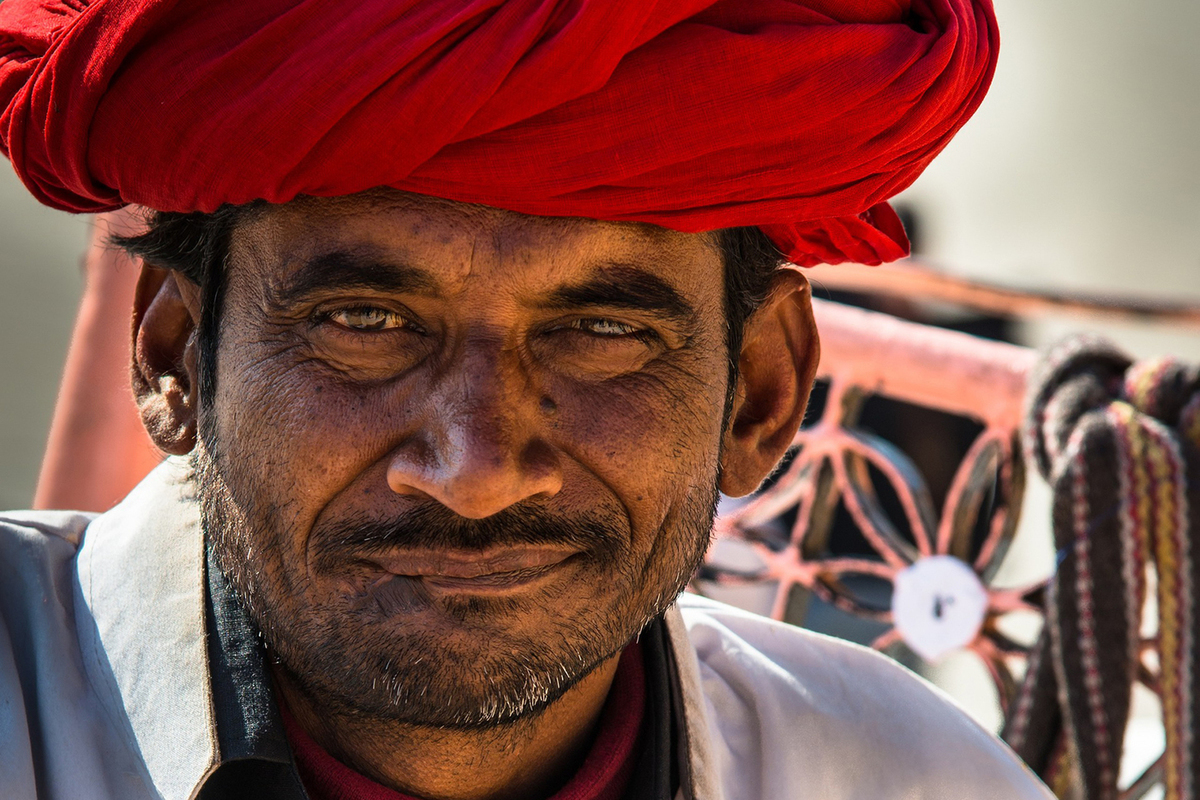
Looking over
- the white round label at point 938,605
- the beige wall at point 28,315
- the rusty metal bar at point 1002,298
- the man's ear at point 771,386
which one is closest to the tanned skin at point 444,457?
the man's ear at point 771,386

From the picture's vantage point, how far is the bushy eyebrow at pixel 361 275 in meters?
1.64

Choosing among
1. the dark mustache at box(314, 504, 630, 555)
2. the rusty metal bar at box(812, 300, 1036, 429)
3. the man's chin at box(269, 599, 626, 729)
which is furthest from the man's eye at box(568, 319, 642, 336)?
the rusty metal bar at box(812, 300, 1036, 429)

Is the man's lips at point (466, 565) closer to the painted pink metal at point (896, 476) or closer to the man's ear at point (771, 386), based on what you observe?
the man's ear at point (771, 386)

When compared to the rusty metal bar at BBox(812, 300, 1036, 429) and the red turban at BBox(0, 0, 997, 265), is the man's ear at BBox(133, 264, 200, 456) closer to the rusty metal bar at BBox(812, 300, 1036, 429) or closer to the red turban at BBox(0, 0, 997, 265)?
the red turban at BBox(0, 0, 997, 265)

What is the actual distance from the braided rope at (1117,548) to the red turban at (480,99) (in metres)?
0.74

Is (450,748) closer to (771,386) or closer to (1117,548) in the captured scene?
(771,386)

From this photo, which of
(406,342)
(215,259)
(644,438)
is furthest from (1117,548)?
(215,259)

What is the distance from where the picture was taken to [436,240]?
5.37 ft

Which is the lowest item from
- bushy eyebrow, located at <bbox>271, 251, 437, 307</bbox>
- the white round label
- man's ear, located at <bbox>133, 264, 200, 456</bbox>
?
the white round label

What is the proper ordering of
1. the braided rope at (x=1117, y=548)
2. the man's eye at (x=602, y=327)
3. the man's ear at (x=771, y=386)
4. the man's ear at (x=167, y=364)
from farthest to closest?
1. the braided rope at (x=1117, y=548)
2. the man's ear at (x=771, y=386)
3. the man's ear at (x=167, y=364)
4. the man's eye at (x=602, y=327)

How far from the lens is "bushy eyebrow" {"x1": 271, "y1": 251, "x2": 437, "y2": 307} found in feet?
5.40

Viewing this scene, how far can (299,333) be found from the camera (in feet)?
5.59

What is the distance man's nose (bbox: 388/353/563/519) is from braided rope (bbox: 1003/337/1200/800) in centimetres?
106

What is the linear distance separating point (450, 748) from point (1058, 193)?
470 centimetres
